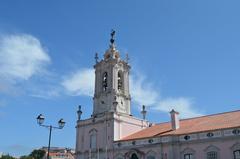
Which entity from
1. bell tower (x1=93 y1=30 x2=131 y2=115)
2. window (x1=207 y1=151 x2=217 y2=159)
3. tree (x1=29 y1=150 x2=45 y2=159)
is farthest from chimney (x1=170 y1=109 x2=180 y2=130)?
tree (x1=29 y1=150 x2=45 y2=159)

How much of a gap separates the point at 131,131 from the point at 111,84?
26.7ft

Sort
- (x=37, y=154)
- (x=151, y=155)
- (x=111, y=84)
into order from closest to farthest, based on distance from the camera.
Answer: (x=151, y=155), (x=111, y=84), (x=37, y=154)

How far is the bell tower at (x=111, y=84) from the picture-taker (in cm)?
4791

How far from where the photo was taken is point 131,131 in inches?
1843

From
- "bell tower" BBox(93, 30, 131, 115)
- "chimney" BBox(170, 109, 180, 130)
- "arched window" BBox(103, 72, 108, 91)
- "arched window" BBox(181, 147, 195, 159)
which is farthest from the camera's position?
"arched window" BBox(103, 72, 108, 91)

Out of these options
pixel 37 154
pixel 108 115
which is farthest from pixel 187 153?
pixel 37 154

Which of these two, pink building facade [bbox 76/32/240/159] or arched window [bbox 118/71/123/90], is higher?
arched window [bbox 118/71/123/90]

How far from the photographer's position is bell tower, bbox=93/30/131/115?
47.9 metres

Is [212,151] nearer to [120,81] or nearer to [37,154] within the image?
[120,81]

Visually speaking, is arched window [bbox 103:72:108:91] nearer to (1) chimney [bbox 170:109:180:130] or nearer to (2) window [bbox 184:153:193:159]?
(1) chimney [bbox 170:109:180:130]

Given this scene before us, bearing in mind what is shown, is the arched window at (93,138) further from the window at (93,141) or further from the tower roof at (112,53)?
the tower roof at (112,53)

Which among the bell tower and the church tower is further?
the bell tower

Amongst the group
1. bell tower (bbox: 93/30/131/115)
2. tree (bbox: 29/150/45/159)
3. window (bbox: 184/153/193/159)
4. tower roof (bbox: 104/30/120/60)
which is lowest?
window (bbox: 184/153/193/159)

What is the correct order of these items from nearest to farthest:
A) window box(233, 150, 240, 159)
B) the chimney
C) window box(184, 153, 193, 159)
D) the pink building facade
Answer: window box(233, 150, 240, 159)
the pink building facade
window box(184, 153, 193, 159)
the chimney
